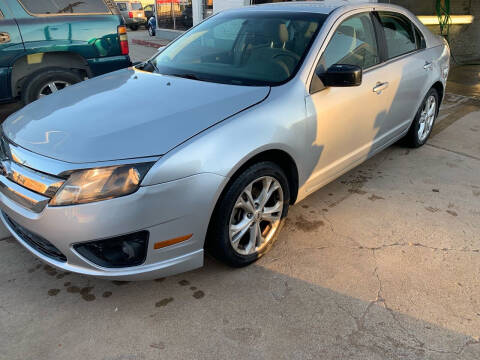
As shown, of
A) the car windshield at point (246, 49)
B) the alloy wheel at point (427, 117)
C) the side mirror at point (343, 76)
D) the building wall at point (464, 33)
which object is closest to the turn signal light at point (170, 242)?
the car windshield at point (246, 49)

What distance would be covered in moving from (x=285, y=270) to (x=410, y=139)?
2.71 m

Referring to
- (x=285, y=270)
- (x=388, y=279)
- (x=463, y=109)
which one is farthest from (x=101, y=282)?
(x=463, y=109)

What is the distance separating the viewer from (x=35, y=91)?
4773 millimetres

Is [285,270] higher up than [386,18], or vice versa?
[386,18]

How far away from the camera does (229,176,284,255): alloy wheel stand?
244cm

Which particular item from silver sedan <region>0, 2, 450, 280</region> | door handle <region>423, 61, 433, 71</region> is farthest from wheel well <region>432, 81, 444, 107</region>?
silver sedan <region>0, 2, 450, 280</region>

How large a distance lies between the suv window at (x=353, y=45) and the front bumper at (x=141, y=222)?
138 cm

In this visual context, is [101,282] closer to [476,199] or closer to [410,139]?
[476,199]

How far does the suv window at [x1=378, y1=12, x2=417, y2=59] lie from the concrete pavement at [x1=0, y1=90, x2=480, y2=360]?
1511 millimetres

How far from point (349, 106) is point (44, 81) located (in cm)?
378

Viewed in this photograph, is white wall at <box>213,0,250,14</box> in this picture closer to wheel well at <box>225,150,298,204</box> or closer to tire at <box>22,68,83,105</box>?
tire at <box>22,68,83,105</box>

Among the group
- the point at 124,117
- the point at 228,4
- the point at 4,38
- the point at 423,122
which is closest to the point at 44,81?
the point at 4,38

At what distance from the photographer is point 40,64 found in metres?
4.82

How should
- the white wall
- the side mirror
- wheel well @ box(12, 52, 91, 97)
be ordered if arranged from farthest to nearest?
1. the white wall
2. wheel well @ box(12, 52, 91, 97)
3. the side mirror
